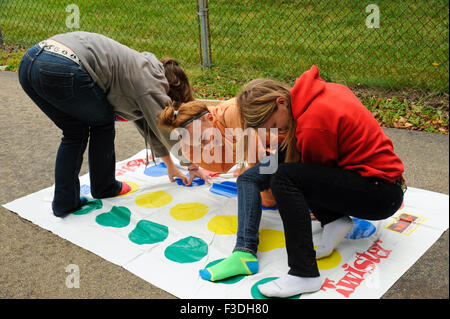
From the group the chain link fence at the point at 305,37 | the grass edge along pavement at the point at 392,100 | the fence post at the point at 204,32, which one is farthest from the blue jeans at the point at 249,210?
the fence post at the point at 204,32

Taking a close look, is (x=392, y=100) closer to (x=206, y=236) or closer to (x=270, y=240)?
(x=270, y=240)

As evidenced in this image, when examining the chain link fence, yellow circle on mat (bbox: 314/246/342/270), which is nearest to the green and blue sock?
yellow circle on mat (bbox: 314/246/342/270)

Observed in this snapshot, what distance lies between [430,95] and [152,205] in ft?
8.68

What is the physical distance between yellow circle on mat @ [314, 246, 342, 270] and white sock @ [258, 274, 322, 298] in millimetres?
187

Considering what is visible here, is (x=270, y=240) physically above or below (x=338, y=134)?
below

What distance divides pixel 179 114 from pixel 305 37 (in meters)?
3.21

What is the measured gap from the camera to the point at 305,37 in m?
4.76

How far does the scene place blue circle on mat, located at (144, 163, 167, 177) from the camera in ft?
8.91

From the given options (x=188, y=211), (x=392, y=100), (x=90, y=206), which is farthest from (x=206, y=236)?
(x=392, y=100)

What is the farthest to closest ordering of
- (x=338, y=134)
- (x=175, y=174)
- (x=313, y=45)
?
(x=313, y=45), (x=175, y=174), (x=338, y=134)

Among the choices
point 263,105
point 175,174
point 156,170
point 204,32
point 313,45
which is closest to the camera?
point 263,105

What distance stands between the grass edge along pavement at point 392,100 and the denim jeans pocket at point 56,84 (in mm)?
2327

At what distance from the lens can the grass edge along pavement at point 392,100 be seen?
332 cm
